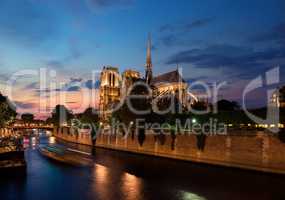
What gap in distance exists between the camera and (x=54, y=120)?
150m

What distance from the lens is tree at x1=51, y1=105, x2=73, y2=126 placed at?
144 m

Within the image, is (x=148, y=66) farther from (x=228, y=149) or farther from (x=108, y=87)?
(x=228, y=149)

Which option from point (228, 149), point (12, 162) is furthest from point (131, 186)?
point (228, 149)

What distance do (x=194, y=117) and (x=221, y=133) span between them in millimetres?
24455

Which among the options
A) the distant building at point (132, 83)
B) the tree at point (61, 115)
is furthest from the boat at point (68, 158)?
the tree at point (61, 115)

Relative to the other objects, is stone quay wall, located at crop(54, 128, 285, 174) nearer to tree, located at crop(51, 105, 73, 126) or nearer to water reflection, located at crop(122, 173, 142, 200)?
water reflection, located at crop(122, 173, 142, 200)

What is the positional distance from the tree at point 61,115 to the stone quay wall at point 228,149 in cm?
9789

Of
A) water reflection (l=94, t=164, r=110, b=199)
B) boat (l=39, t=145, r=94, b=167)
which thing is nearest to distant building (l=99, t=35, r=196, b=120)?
boat (l=39, t=145, r=94, b=167)

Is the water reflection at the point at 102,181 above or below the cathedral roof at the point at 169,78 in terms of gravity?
below

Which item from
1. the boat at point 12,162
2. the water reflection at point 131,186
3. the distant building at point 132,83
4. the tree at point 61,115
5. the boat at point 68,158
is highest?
the distant building at point 132,83

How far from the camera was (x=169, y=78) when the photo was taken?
11775 cm

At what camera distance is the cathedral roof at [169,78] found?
11456cm

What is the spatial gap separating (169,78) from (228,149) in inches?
→ 3328

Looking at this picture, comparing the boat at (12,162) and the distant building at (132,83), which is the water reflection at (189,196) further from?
the distant building at (132,83)
